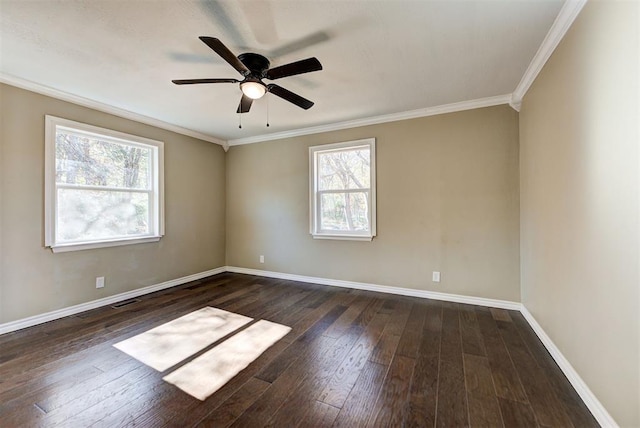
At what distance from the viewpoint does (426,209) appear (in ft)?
11.5

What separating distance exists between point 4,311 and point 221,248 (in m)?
2.72

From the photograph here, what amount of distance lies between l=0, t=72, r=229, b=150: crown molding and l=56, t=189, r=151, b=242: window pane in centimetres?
101

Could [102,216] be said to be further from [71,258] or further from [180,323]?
[180,323]

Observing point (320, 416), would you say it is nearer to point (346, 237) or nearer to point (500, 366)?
point (500, 366)

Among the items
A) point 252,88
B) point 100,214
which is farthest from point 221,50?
point 100,214

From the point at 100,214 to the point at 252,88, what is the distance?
271 cm

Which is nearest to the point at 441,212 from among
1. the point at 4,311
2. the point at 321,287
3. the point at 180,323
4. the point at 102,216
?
the point at 321,287

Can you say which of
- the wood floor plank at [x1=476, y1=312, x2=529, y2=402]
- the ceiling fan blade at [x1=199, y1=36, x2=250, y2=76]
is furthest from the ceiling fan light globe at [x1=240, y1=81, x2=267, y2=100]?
the wood floor plank at [x1=476, y1=312, x2=529, y2=402]

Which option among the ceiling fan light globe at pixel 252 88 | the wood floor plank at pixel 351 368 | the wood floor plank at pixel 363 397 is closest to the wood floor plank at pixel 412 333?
the wood floor plank at pixel 351 368

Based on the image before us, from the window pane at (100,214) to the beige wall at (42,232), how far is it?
0.67ft

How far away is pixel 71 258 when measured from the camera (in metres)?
3.03

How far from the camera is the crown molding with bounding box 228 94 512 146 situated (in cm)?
314

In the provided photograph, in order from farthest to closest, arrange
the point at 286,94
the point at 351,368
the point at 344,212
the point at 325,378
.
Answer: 1. the point at 344,212
2. the point at 286,94
3. the point at 351,368
4. the point at 325,378

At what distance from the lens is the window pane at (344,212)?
397cm
